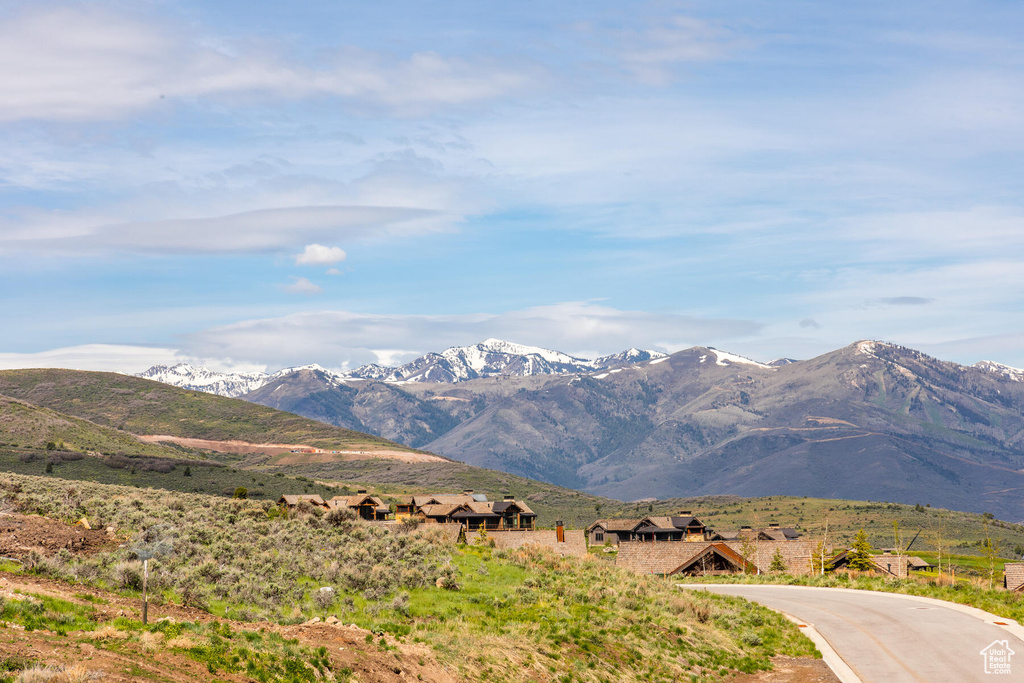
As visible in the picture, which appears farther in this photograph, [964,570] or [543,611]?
[964,570]

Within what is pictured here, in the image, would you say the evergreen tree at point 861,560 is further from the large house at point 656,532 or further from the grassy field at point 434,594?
the grassy field at point 434,594

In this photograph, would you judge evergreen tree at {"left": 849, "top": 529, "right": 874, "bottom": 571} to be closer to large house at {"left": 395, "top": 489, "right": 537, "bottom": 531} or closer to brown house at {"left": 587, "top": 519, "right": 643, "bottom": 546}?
large house at {"left": 395, "top": 489, "right": 537, "bottom": 531}

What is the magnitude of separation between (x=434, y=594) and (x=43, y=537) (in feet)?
47.1

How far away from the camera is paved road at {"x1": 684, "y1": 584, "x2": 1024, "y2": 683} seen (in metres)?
30.4

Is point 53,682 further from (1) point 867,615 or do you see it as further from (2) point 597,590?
(1) point 867,615

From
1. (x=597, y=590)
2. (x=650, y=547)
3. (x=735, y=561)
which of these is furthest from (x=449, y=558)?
(x=735, y=561)

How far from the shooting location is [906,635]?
37438 millimetres

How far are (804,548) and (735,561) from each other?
1121 cm

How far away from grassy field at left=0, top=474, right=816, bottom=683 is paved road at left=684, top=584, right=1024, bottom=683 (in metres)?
2.48

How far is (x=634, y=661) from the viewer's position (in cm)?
3155

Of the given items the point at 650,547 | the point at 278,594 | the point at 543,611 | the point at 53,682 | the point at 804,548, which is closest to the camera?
the point at 53,682

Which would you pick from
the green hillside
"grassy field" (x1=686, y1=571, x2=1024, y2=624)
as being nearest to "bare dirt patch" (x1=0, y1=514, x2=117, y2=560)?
"grassy field" (x1=686, y1=571, x2=1024, y2=624)

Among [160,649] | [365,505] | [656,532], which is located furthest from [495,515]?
[160,649]

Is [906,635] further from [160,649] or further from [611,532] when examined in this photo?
[611,532]
